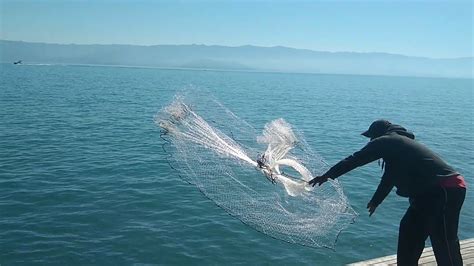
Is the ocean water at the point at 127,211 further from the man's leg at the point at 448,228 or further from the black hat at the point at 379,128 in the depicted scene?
the man's leg at the point at 448,228

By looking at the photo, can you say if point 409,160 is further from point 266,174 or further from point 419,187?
point 266,174

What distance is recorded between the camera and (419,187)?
5.70 meters

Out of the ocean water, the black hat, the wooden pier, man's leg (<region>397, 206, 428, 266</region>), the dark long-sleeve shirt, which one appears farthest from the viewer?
the ocean water

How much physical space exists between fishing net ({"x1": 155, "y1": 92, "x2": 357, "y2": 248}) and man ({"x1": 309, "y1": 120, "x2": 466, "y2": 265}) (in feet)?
5.14

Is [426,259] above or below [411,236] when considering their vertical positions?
below

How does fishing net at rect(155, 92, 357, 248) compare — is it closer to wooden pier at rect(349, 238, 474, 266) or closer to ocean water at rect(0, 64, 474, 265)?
wooden pier at rect(349, 238, 474, 266)

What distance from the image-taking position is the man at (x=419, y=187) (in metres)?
5.61

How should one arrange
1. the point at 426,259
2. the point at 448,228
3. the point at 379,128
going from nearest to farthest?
the point at 448,228 → the point at 379,128 → the point at 426,259

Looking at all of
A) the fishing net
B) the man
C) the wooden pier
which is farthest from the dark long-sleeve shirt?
the wooden pier

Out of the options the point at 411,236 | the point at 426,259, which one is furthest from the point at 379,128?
the point at 426,259

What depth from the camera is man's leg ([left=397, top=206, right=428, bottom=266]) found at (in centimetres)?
579

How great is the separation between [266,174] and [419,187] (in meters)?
2.55

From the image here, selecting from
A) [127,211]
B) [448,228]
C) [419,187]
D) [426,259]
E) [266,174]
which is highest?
[419,187]

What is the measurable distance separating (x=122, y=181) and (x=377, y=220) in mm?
8547
